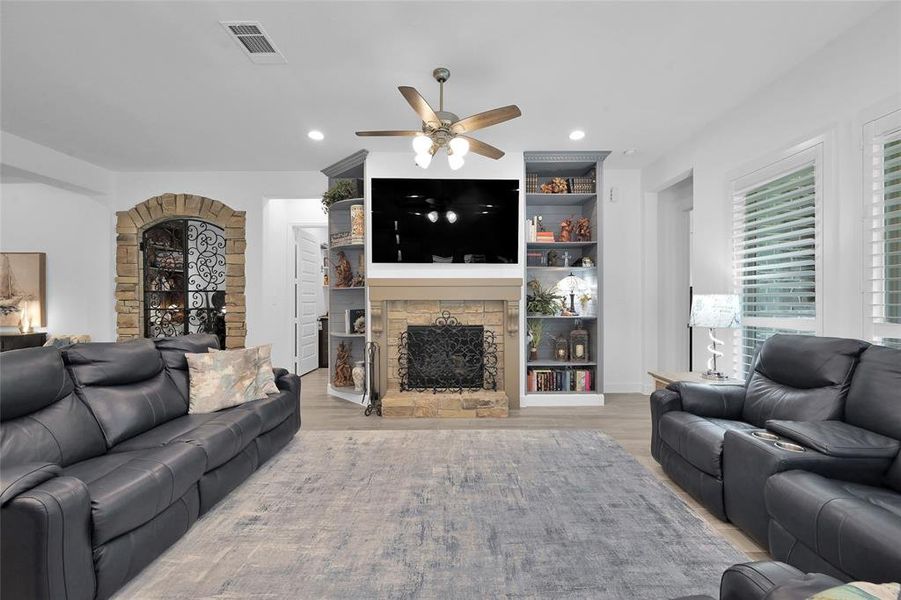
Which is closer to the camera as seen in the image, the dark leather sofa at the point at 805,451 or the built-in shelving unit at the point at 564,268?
the dark leather sofa at the point at 805,451

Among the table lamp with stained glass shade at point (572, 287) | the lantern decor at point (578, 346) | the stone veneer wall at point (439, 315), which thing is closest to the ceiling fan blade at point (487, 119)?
the stone veneer wall at point (439, 315)

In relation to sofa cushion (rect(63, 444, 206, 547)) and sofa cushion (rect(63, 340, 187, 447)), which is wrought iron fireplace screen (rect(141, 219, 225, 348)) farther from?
sofa cushion (rect(63, 444, 206, 547))

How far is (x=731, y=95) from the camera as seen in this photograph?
321 centimetres

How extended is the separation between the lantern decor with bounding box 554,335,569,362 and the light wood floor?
2.01 feet

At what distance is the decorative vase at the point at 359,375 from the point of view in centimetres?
462

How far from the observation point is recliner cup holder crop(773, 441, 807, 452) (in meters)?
1.80

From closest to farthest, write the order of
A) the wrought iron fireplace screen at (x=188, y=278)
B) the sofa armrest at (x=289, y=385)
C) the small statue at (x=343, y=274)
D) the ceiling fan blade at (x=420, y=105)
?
the ceiling fan blade at (x=420, y=105) → the sofa armrest at (x=289, y=385) → the small statue at (x=343, y=274) → the wrought iron fireplace screen at (x=188, y=278)

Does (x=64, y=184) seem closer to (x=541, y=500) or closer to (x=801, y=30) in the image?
(x=541, y=500)

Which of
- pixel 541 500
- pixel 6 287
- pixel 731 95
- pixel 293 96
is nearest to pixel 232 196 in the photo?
pixel 293 96

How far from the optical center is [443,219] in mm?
4383

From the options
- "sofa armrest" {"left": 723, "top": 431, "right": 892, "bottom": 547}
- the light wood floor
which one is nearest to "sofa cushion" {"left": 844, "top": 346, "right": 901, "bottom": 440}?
"sofa armrest" {"left": 723, "top": 431, "right": 892, "bottom": 547}

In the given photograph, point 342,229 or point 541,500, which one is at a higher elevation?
point 342,229

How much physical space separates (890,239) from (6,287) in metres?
8.83

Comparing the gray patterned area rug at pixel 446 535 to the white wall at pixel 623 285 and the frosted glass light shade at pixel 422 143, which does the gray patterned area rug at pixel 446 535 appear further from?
the white wall at pixel 623 285
